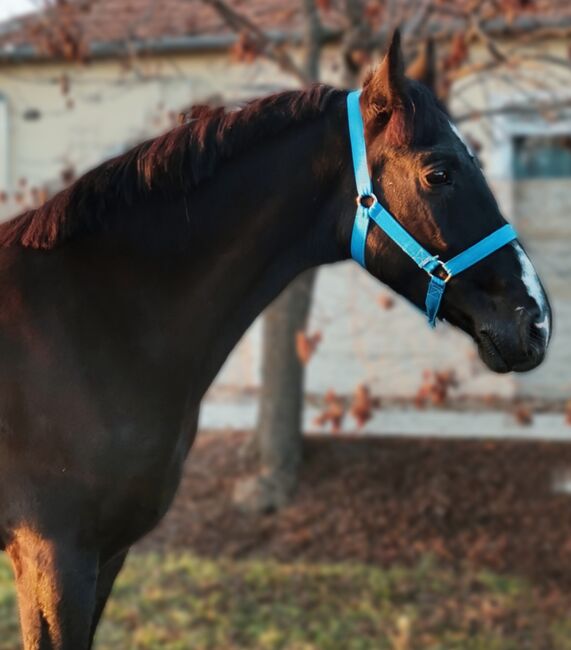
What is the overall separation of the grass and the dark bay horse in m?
2.85

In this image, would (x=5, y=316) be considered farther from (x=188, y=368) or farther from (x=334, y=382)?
(x=334, y=382)

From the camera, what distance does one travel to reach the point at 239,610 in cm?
566

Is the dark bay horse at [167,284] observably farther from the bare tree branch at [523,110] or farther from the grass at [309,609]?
the bare tree branch at [523,110]

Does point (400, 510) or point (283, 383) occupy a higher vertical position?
point (283, 383)

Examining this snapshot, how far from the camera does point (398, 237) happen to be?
8.30ft

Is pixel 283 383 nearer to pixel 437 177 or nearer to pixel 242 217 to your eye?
pixel 242 217

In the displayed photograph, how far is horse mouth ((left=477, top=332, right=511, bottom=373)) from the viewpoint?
8.00 ft

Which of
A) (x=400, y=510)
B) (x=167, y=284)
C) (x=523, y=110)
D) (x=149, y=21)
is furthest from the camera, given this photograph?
(x=149, y=21)

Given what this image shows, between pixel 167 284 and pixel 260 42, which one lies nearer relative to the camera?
pixel 167 284

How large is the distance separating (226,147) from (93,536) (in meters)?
1.13

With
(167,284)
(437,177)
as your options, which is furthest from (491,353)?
(167,284)

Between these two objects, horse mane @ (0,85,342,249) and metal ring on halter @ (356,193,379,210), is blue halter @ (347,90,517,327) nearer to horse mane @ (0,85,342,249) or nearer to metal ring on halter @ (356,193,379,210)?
metal ring on halter @ (356,193,379,210)

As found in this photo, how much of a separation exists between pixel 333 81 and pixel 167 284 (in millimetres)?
7220

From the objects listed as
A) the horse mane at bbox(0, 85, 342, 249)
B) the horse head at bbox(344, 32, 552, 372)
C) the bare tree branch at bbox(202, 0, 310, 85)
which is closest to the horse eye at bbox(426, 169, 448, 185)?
the horse head at bbox(344, 32, 552, 372)
